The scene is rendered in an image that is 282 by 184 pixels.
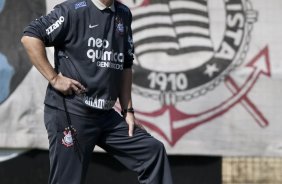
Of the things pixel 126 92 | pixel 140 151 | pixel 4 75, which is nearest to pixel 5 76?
pixel 4 75

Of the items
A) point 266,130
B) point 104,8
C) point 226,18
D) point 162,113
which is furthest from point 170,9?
point 104,8

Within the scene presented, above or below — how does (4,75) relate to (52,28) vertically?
below

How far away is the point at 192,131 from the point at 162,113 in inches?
11.9

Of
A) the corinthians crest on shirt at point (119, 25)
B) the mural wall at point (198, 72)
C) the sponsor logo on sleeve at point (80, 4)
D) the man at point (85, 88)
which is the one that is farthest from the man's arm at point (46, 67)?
the mural wall at point (198, 72)

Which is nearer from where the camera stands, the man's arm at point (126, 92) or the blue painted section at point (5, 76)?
the man's arm at point (126, 92)

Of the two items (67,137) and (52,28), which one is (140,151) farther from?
(52,28)

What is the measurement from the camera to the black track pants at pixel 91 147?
12.8ft

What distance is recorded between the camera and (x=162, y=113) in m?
5.63

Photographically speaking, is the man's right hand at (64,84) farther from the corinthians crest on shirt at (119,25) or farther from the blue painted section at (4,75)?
the blue painted section at (4,75)

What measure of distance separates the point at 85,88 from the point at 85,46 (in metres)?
0.25

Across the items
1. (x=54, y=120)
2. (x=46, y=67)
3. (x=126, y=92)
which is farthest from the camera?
(x=126, y=92)

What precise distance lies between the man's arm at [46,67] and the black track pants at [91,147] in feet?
0.57

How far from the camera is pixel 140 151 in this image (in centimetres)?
394

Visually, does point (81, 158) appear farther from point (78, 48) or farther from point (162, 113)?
point (162, 113)
